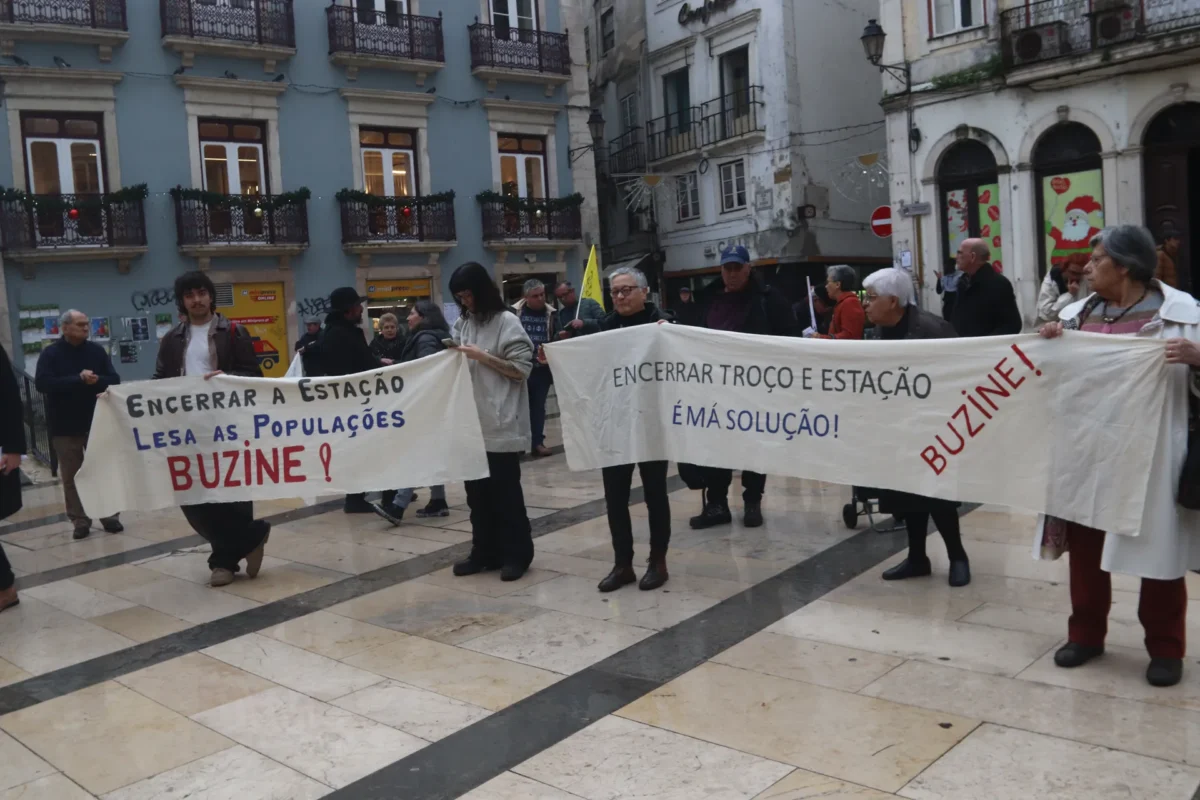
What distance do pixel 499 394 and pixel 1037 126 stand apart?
16.8 meters

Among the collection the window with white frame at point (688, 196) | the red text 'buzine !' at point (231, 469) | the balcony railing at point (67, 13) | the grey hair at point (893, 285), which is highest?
the balcony railing at point (67, 13)

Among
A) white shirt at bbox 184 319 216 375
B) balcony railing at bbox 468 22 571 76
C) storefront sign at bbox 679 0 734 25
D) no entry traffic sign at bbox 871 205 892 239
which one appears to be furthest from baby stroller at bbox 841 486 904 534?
storefront sign at bbox 679 0 734 25

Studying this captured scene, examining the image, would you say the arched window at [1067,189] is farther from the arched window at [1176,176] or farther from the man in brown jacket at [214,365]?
the man in brown jacket at [214,365]

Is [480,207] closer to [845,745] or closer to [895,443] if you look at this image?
[895,443]

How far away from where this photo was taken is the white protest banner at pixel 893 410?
13.5 ft

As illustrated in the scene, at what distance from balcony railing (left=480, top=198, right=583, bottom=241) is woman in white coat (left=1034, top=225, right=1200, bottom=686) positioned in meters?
20.6

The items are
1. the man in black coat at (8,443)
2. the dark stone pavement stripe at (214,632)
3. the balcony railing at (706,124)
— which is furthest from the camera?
the balcony railing at (706,124)

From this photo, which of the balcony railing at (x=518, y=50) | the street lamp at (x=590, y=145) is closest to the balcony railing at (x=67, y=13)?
the balcony railing at (x=518, y=50)

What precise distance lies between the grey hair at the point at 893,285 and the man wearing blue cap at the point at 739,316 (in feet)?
3.39

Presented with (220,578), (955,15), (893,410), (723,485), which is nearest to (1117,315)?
(893,410)

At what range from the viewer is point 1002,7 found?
1972 cm

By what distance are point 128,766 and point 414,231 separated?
20.0 meters

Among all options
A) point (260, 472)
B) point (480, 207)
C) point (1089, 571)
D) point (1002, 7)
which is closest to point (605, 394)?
point (260, 472)

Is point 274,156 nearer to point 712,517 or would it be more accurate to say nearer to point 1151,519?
point 712,517
